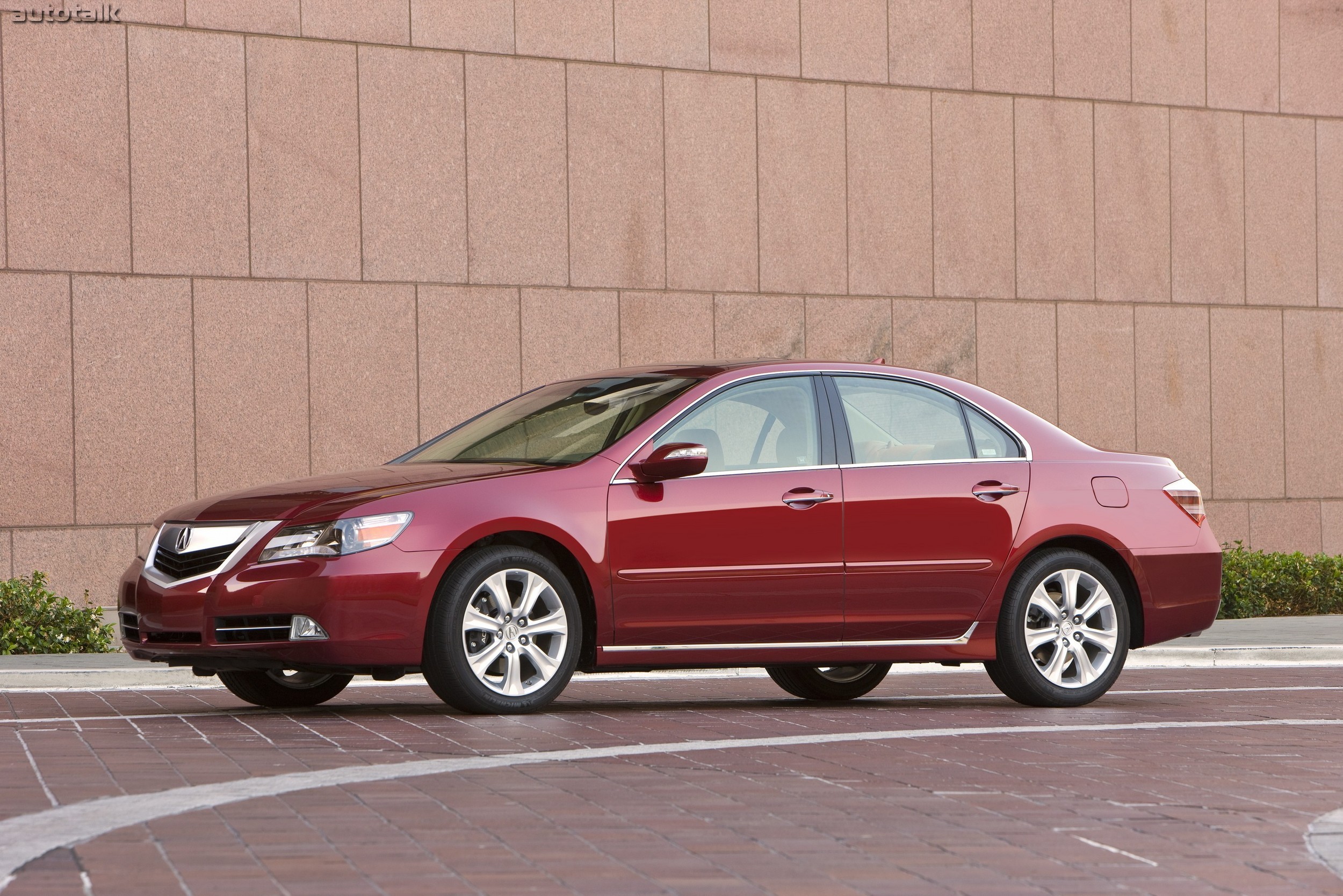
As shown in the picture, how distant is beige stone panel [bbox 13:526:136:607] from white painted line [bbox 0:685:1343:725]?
6.92 m

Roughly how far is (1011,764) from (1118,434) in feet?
47.1

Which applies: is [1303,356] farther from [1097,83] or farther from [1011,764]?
[1011,764]

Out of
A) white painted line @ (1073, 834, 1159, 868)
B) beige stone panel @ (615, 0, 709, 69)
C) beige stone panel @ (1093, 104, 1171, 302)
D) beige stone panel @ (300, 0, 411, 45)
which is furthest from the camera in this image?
beige stone panel @ (1093, 104, 1171, 302)

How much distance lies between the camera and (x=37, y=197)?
16828 mm

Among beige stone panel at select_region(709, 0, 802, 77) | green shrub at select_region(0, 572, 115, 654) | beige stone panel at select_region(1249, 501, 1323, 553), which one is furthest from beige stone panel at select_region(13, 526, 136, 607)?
beige stone panel at select_region(1249, 501, 1323, 553)

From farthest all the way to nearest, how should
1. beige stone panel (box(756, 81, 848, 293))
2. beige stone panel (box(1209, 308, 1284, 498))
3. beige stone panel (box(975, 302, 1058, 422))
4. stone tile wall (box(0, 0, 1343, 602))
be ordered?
beige stone panel (box(1209, 308, 1284, 498)) < beige stone panel (box(975, 302, 1058, 422)) < beige stone panel (box(756, 81, 848, 293)) < stone tile wall (box(0, 0, 1343, 602))

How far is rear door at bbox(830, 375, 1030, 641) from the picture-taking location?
995 centimetres

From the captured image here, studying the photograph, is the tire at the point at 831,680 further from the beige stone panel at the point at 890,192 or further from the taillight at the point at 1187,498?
the beige stone panel at the point at 890,192

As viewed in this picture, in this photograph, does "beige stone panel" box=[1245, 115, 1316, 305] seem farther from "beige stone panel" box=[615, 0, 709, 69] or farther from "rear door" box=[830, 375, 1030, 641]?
"rear door" box=[830, 375, 1030, 641]

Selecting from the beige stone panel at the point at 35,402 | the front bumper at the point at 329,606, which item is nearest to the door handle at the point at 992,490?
the front bumper at the point at 329,606

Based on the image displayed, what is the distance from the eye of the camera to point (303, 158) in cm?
1783

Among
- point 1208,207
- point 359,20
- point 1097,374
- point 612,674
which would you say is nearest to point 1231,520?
point 1097,374

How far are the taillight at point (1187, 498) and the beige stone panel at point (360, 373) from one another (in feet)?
28.3

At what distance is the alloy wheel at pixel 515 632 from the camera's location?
9.23 metres
